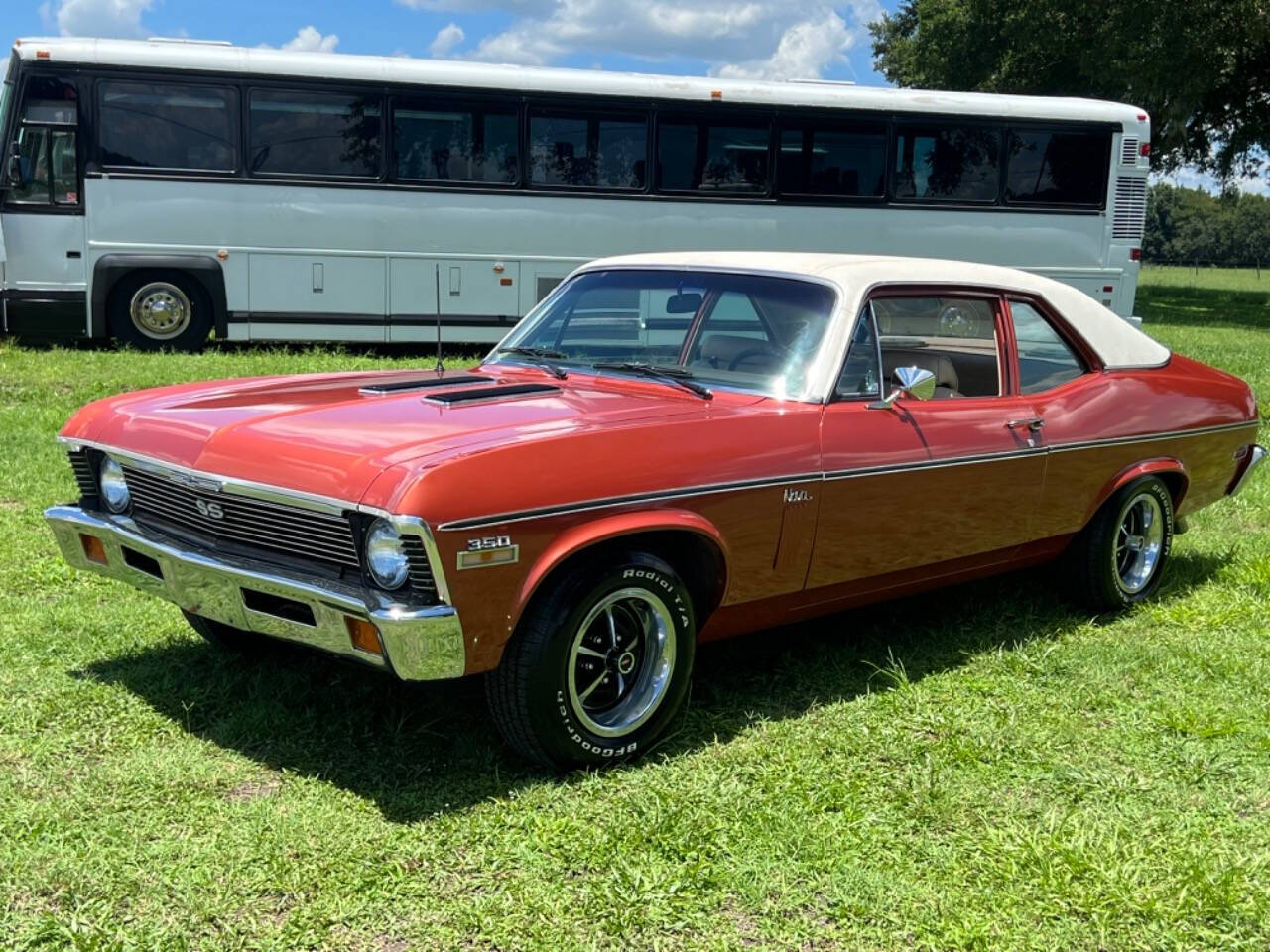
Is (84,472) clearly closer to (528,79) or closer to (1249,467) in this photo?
(1249,467)

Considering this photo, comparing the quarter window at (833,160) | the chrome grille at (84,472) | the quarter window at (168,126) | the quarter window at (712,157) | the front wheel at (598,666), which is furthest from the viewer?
the quarter window at (833,160)

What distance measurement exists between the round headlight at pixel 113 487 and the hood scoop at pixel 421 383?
0.83 m

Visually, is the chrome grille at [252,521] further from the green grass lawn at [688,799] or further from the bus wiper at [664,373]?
the bus wiper at [664,373]

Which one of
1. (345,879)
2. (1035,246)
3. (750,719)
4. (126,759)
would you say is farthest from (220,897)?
(1035,246)

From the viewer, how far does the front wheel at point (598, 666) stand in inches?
147

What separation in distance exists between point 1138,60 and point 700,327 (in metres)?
25.6

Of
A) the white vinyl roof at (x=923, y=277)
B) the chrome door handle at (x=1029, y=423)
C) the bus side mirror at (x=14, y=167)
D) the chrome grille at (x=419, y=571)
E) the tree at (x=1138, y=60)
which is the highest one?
the tree at (x=1138, y=60)

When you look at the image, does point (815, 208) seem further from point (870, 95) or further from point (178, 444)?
point (178, 444)

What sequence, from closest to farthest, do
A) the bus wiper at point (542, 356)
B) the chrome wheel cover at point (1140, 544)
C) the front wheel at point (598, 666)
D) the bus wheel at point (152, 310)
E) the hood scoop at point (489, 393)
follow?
1. the front wheel at point (598, 666)
2. the hood scoop at point (489, 393)
3. the bus wiper at point (542, 356)
4. the chrome wheel cover at point (1140, 544)
5. the bus wheel at point (152, 310)

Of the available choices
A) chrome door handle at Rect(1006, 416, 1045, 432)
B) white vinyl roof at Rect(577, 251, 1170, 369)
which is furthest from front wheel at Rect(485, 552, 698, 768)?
chrome door handle at Rect(1006, 416, 1045, 432)

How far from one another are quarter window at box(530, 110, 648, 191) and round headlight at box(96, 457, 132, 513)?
402 inches

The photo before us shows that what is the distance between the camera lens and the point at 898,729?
14.5 ft

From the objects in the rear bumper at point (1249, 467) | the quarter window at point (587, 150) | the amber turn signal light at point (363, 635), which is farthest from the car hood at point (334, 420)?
the quarter window at point (587, 150)

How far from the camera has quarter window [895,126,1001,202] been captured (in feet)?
49.6
